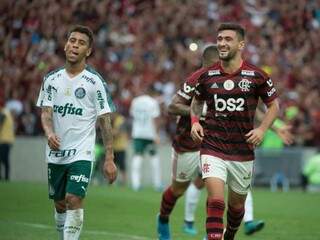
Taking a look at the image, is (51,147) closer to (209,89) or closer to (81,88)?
(81,88)

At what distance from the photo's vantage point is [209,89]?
959 centimetres

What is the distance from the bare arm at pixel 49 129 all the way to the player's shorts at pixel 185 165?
9.76 ft

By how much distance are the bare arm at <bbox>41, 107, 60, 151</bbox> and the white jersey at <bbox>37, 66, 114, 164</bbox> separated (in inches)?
2.7

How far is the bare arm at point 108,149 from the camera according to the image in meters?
9.18

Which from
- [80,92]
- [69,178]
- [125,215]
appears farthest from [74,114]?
[125,215]

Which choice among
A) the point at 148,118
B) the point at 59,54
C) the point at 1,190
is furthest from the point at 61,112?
the point at 59,54

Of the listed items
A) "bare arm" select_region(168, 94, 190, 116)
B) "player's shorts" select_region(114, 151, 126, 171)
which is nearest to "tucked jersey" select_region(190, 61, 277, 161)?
"bare arm" select_region(168, 94, 190, 116)

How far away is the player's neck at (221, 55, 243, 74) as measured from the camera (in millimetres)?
9555

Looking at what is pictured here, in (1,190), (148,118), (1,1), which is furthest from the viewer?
(1,1)

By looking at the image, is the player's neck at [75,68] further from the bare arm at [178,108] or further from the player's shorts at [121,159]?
the player's shorts at [121,159]

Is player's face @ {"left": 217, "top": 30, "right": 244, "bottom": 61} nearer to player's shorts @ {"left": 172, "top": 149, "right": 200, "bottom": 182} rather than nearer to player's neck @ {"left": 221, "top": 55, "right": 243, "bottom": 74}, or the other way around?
player's neck @ {"left": 221, "top": 55, "right": 243, "bottom": 74}

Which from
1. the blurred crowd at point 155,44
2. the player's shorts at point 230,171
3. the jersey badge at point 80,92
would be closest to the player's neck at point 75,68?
the jersey badge at point 80,92

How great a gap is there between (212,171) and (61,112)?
1.74 meters

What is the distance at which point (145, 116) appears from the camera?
77.8 ft
